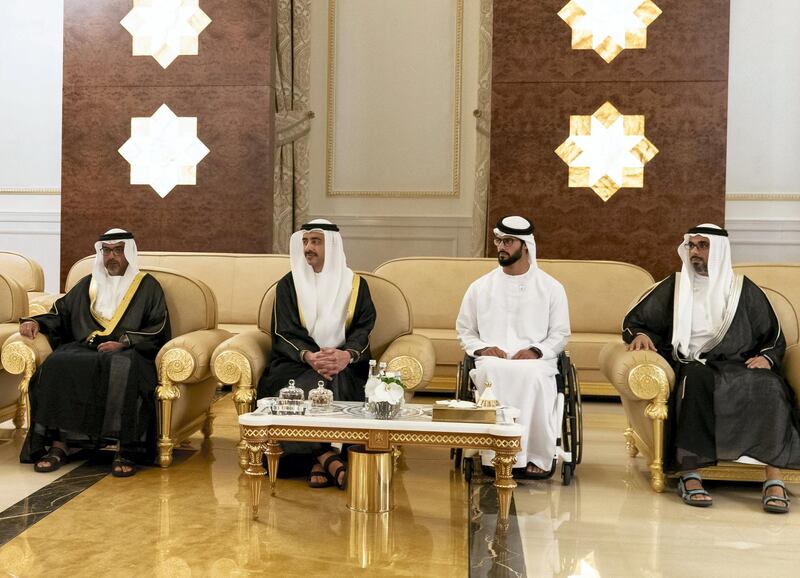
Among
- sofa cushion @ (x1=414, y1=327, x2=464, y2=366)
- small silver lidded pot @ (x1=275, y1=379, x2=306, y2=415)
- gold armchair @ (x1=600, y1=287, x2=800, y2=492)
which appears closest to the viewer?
small silver lidded pot @ (x1=275, y1=379, x2=306, y2=415)

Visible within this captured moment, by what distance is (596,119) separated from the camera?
6.96 m

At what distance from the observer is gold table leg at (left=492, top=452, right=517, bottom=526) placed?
3.57 m

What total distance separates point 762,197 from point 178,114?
493 cm

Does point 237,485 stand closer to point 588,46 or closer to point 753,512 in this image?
point 753,512

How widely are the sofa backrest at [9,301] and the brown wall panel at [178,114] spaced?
6.87 feet

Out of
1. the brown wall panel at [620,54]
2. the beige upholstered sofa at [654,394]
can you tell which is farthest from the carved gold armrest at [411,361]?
the brown wall panel at [620,54]

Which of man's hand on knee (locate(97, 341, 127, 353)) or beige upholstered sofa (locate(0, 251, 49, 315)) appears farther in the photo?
beige upholstered sofa (locate(0, 251, 49, 315))

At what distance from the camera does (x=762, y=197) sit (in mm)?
7887

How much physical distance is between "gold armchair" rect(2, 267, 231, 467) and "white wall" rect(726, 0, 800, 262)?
501 centimetres

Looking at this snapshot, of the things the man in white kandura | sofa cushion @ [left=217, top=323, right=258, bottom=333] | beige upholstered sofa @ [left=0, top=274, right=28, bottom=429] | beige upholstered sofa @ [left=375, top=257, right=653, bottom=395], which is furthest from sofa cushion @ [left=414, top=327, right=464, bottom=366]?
beige upholstered sofa @ [left=0, top=274, right=28, bottom=429]

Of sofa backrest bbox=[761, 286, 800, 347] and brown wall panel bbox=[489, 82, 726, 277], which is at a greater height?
brown wall panel bbox=[489, 82, 726, 277]

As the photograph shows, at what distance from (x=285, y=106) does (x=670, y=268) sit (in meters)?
3.76

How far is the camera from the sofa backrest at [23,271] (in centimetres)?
696

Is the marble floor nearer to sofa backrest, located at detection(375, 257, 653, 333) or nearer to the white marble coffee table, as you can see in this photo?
the white marble coffee table
